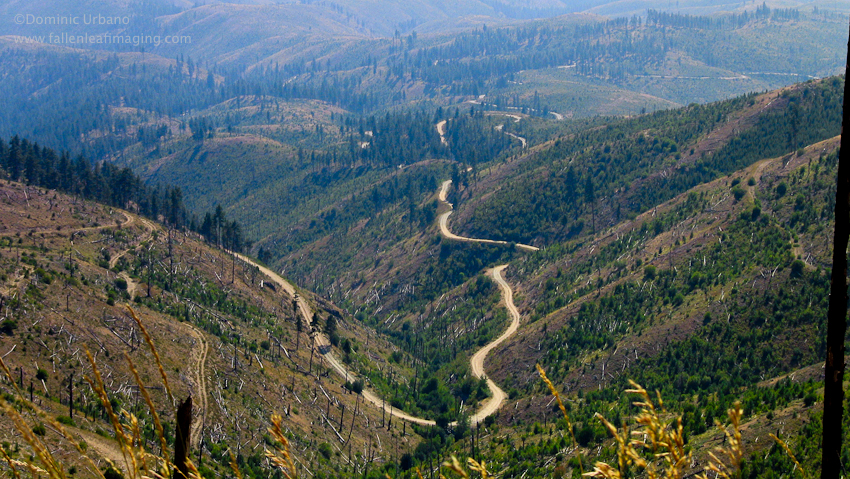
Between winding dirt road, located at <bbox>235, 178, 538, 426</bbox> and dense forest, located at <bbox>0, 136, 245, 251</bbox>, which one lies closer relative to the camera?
winding dirt road, located at <bbox>235, 178, 538, 426</bbox>

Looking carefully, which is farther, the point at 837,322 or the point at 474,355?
the point at 474,355

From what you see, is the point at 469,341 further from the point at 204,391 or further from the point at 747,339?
the point at 204,391

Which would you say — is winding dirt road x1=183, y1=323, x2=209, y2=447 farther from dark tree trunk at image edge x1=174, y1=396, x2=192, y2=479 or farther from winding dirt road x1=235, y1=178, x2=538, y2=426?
dark tree trunk at image edge x1=174, y1=396, x2=192, y2=479

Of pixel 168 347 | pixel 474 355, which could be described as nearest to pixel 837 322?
pixel 168 347

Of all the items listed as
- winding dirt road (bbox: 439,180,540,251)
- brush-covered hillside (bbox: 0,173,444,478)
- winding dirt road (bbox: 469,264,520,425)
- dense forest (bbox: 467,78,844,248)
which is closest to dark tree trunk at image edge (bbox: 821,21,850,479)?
brush-covered hillside (bbox: 0,173,444,478)

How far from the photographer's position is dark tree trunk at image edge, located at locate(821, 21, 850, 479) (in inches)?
263

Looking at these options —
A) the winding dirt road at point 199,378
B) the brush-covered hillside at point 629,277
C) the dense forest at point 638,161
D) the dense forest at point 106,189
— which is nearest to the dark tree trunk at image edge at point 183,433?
the brush-covered hillside at point 629,277

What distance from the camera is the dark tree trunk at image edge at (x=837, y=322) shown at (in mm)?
6672

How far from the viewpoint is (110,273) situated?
86000 millimetres

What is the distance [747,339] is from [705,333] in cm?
494

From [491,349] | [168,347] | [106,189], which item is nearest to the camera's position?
[168,347]

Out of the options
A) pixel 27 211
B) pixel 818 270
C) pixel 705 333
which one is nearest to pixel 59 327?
pixel 27 211

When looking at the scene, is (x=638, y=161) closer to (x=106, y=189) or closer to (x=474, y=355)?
(x=474, y=355)

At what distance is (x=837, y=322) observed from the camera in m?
6.98
